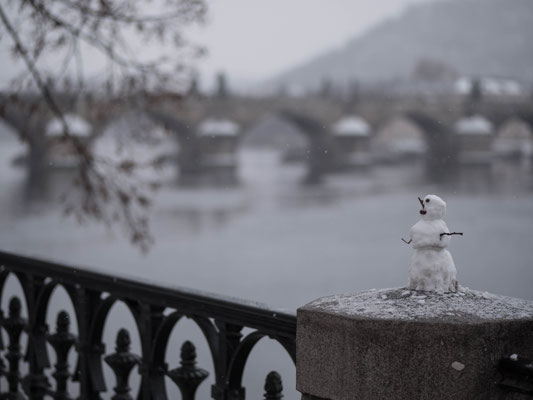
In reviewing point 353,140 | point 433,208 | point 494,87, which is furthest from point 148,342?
point 494,87

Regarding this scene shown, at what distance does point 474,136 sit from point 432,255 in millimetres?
47426

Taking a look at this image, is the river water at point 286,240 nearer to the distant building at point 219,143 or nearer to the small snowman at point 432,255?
the small snowman at point 432,255

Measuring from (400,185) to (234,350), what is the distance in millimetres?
34432

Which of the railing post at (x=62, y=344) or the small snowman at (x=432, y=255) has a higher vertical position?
the small snowman at (x=432, y=255)

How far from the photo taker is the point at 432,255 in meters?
1.77

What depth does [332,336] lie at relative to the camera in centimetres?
168

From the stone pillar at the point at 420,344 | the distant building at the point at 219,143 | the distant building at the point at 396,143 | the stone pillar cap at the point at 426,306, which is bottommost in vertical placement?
the stone pillar at the point at 420,344

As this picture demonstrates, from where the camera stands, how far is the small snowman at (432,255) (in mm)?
1754

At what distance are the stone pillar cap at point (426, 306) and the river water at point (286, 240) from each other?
168 inches

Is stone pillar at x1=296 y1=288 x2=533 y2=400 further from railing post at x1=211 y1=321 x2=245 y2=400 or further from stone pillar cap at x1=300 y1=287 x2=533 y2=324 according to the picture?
railing post at x1=211 y1=321 x2=245 y2=400

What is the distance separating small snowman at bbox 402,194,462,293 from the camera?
1754mm

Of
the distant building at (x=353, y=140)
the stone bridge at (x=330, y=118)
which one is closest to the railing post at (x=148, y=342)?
the stone bridge at (x=330, y=118)

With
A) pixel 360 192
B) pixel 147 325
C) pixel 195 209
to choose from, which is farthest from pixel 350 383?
pixel 360 192

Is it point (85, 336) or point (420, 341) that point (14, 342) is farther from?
point (420, 341)
